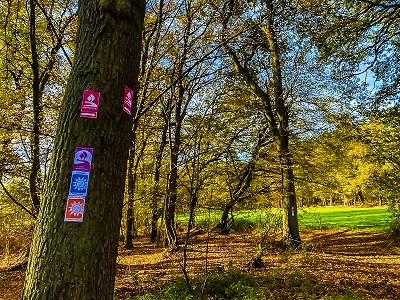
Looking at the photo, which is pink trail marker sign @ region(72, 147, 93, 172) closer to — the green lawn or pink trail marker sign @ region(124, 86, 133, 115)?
pink trail marker sign @ region(124, 86, 133, 115)

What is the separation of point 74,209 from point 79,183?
0.13 metres

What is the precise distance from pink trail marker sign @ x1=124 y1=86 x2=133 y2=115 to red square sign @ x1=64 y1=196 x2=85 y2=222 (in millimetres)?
551

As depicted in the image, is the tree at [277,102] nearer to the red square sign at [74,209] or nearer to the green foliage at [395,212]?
the green foliage at [395,212]

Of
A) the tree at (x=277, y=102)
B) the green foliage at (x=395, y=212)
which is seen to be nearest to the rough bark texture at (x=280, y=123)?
the tree at (x=277, y=102)

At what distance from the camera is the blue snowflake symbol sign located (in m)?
1.50

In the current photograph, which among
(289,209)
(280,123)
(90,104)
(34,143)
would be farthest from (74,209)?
(280,123)

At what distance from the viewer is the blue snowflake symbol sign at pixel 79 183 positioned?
4.91 feet

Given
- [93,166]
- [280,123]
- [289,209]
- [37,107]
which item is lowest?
[289,209]

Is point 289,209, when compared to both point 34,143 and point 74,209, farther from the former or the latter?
point 74,209

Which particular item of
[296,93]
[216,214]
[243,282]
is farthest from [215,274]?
[296,93]

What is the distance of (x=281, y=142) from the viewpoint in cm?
955

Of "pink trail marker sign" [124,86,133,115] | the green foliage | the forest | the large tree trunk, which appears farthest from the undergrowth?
the green foliage

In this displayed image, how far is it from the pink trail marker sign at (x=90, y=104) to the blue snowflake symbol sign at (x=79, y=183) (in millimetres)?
309

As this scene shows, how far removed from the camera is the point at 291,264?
7043 millimetres
